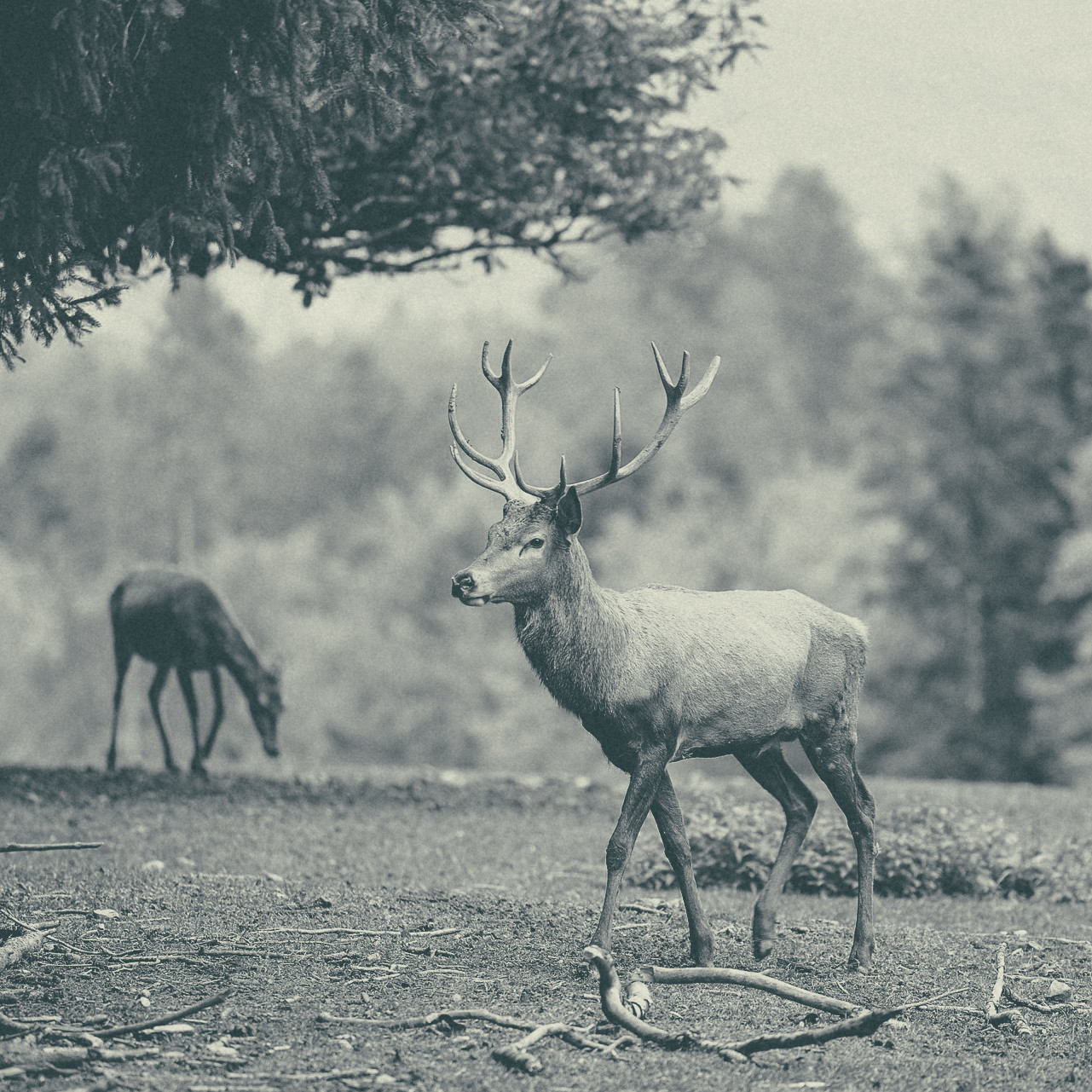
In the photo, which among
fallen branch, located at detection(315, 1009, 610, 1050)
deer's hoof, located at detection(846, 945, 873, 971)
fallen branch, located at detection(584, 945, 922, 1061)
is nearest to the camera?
fallen branch, located at detection(584, 945, 922, 1061)

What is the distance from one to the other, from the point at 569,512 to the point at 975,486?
22.0 m

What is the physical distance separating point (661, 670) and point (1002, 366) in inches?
893

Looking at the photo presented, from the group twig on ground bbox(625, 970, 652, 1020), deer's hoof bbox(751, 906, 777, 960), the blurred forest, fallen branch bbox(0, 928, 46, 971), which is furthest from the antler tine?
the blurred forest

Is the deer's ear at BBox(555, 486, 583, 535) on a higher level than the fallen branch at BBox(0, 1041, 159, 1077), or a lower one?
higher

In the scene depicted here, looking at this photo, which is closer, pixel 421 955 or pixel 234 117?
pixel 421 955

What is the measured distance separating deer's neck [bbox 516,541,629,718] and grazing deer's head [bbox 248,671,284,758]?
325 inches

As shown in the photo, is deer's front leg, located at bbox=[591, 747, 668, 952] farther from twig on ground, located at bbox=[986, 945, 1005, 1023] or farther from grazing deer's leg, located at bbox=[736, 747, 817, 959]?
twig on ground, located at bbox=[986, 945, 1005, 1023]

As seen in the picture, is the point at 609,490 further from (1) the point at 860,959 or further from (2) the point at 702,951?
(2) the point at 702,951

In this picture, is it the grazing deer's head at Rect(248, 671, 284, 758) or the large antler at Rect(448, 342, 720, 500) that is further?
the grazing deer's head at Rect(248, 671, 284, 758)

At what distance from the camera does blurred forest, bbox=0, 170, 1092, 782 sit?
27.2m

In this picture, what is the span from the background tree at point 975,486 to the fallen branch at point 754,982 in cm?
2049

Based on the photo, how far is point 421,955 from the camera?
7.11m

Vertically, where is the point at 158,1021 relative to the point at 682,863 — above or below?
below

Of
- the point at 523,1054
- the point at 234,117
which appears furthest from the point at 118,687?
the point at 523,1054
